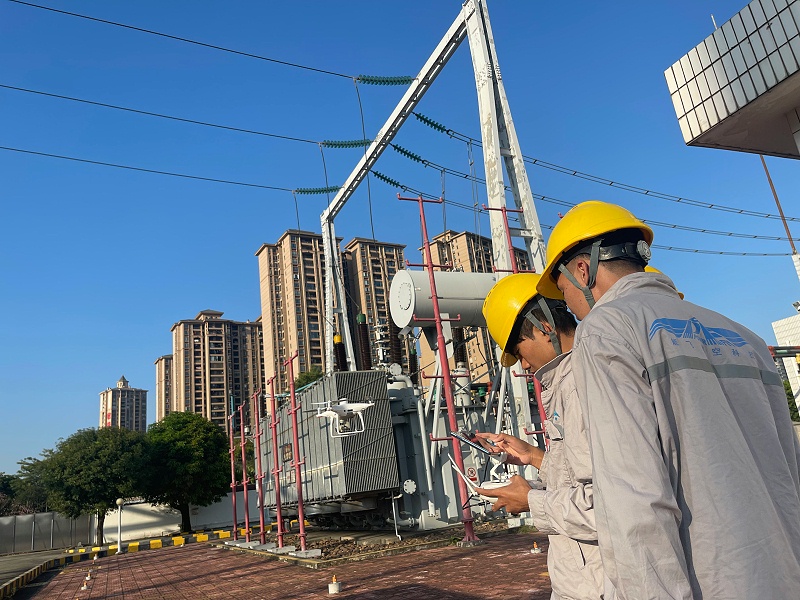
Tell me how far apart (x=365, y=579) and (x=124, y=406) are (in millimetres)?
127818

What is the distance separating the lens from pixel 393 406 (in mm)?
18719

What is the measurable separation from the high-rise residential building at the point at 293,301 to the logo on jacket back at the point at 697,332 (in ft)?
247

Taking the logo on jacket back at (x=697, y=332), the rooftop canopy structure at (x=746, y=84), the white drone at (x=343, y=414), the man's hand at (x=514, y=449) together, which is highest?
the rooftop canopy structure at (x=746, y=84)

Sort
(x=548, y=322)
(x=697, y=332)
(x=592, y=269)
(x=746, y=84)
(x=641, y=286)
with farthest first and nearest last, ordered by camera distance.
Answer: (x=746, y=84) → (x=548, y=322) → (x=592, y=269) → (x=641, y=286) → (x=697, y=332)

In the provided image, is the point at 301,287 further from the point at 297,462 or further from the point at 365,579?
the point at 365,579

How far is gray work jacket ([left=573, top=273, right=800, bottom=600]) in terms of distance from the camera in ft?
5.29

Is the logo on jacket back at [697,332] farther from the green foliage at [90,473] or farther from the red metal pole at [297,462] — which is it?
the green foliage at [90,473]

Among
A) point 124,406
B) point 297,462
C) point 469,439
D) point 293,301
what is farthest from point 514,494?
point 124,406

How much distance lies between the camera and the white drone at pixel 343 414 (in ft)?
50.5

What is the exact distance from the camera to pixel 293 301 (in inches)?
3098

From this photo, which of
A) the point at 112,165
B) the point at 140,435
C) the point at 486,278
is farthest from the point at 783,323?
the point at 112,165

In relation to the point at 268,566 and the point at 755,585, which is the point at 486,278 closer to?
the point at 268,566

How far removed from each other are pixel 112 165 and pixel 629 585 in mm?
17706

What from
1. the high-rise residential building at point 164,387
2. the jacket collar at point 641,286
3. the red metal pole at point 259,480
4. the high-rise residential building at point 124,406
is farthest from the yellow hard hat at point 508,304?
the high-rise residential building at point 124,406
